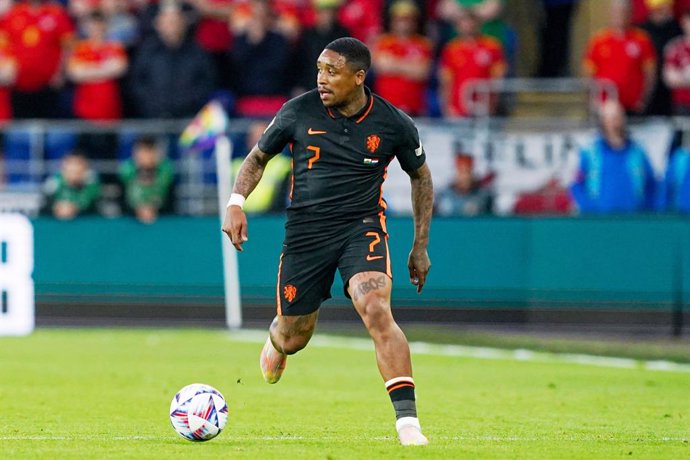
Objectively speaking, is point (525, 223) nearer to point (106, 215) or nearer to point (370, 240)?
point (106, 215)

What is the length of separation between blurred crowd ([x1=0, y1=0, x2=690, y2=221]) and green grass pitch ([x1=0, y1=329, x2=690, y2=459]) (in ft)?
15.8

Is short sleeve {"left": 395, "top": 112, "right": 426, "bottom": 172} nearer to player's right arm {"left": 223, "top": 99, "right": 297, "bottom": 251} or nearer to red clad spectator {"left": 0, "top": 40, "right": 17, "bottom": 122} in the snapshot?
player's right arm {"left": 223, "top": 99, "right": 297, "bottom": 251}

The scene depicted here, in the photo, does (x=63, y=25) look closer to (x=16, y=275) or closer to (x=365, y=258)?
(x=16, y=275)

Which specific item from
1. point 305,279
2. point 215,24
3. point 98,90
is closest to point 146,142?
point 98,90

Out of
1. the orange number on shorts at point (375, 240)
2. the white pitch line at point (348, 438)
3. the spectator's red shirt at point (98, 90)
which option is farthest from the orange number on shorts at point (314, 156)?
the spectator's red shirt at point (98, 90)

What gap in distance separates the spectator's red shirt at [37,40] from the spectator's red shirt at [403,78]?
15.8 ft

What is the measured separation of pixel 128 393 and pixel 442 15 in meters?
11.8

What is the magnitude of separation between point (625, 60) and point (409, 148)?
11962mm

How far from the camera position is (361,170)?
10305 mm

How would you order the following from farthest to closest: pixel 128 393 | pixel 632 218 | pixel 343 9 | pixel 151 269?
pixel 343 9 < pixel 151 269 < pixel 632 218 < pixel 128 393

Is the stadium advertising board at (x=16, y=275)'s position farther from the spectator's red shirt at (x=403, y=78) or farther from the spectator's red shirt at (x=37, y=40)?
the spectator's red shirt at (x=403, y=78)

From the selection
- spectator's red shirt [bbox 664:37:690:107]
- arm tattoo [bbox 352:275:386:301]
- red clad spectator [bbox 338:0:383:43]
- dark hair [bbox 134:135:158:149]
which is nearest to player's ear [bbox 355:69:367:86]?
arm tattoo [bbox 352:275:386:301]

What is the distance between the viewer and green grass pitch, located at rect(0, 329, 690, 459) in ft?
31.5

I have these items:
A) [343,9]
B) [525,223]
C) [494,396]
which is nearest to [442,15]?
[343,9]
